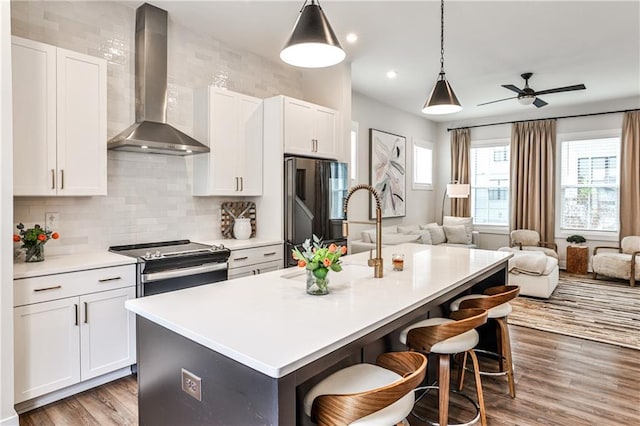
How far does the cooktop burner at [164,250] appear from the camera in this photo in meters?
3.03

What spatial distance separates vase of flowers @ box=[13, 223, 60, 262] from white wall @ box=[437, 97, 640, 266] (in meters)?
7.32

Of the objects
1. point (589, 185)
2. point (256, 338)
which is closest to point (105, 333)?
point (256, 338)

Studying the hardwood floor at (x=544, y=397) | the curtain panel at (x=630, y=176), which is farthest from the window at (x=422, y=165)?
the hardwood floor at (x=544, y=397)

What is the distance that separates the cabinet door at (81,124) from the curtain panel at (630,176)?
7768 mm

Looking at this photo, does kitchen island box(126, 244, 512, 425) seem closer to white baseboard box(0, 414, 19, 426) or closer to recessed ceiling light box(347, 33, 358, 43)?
white baseboard box(0, 414, 19, 426)

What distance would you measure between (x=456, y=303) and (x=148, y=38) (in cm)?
328

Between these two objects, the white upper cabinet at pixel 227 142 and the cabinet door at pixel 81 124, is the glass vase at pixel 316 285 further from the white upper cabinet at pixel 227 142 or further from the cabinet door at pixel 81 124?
the white upper cabinet at pixel 227 142

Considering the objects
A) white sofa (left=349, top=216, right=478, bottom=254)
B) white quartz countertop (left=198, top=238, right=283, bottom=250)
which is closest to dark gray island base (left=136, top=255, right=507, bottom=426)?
white quartz countertop (left=198, top=238, right=283, bottom=250)

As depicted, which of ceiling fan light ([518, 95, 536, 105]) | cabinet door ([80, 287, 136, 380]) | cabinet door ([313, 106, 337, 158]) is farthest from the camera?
ceiling fan light ([518, 95, 536, 105])

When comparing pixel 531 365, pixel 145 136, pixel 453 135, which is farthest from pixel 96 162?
pixel 453 135

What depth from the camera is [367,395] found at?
1225 mm

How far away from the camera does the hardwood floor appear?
240 centimetres

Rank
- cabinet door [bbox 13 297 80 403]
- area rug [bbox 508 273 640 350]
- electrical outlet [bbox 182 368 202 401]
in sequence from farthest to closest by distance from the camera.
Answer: area rug [bbox 508 273 640 350]
cabinet door [bbox 13 297 80 403]
electrical outlet [bbox 182 368 202 401]

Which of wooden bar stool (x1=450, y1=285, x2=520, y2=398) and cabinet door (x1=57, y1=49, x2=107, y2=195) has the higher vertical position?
cabinet door (x1=57, y1=49, x2=107, y2=195)
